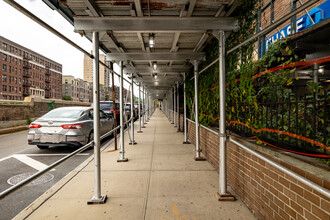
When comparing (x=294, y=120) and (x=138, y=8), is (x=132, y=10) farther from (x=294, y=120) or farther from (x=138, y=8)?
(x=294, y=120)

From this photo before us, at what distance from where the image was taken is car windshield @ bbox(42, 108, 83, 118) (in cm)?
630

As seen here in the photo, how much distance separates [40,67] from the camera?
214 feet

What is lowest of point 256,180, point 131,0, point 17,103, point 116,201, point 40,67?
point 116,201

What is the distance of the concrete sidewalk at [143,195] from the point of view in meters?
2.70

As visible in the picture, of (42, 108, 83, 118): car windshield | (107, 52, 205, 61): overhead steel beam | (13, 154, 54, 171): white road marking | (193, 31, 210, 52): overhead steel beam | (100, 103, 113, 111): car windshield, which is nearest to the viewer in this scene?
(193, 31, 210, 52): overhead steel beam

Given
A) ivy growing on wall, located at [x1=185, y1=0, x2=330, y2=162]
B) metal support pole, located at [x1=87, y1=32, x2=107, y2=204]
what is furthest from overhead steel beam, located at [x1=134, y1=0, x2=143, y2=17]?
ivy growing on wall, located at [x1=185, y1=0, x2=330, y2=162]

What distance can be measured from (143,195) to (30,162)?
3773 mm

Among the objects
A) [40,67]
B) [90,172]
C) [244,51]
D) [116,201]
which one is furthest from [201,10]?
[40,67]

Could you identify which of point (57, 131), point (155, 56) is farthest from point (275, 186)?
point (57, 131)

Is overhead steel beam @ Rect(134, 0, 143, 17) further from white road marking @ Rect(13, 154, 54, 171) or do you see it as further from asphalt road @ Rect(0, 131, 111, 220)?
white road marking @ Rect(13, 154, 54, 171)

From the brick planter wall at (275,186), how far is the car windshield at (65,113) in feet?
16.6

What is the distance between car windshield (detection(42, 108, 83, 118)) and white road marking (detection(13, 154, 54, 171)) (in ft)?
4.33

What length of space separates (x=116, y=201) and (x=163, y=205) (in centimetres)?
74

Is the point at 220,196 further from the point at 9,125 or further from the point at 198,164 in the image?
the point at 9,125
